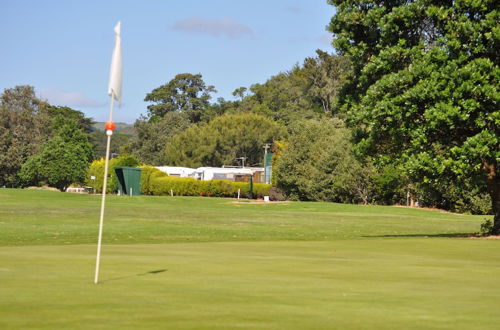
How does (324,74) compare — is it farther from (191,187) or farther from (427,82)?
(427,82)

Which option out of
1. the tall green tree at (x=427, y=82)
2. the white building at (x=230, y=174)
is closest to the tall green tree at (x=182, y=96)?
the white building at (x=230, y=174)

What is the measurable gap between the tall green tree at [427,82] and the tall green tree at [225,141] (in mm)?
105809

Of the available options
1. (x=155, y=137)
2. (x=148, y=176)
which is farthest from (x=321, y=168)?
(x=155, y=137)

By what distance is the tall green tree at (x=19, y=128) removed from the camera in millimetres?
132000

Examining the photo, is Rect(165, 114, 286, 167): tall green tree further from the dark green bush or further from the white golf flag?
the white golf flag

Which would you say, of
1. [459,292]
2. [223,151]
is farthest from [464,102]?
[223,151]

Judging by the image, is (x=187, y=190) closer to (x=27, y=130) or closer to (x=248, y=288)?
(x=27, y=130)

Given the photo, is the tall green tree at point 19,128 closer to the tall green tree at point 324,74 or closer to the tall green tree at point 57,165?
the tall green tree at point 57,165

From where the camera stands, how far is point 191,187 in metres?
106

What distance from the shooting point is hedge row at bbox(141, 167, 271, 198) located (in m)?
102

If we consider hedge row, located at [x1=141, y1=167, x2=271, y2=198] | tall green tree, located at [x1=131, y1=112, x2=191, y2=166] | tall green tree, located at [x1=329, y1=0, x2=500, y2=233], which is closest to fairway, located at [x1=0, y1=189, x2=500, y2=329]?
tall green tree, located at [x1=329, y1=0, x2=500, y2=233]

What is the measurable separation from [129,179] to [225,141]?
31.2m

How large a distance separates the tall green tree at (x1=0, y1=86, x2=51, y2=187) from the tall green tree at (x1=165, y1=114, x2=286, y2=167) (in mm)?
21692

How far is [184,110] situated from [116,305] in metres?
178
